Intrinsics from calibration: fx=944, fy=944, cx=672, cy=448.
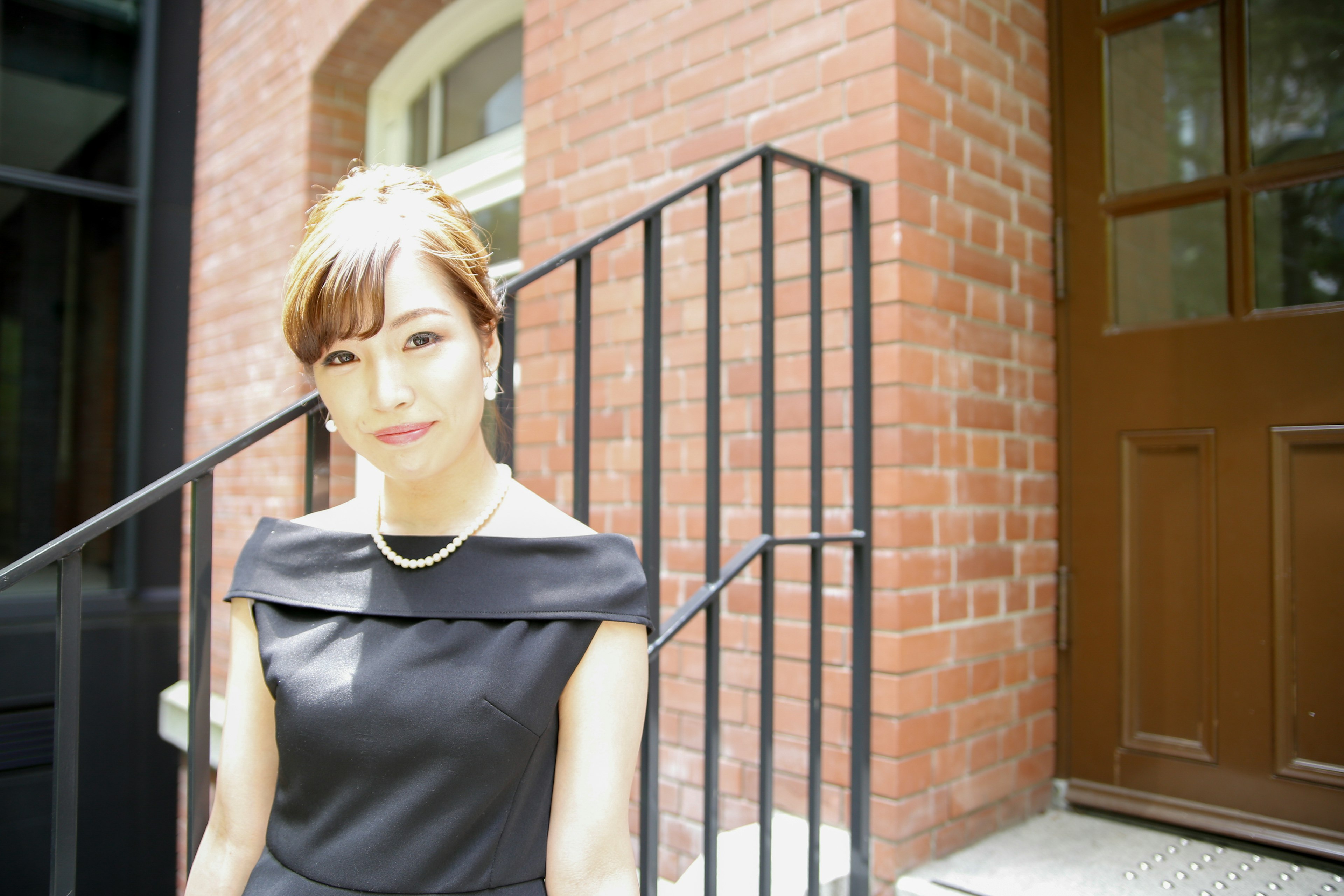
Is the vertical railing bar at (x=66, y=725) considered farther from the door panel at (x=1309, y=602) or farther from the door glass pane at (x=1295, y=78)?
the door glass pane at (x=1295, y=78)

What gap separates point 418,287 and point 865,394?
3.56 ft

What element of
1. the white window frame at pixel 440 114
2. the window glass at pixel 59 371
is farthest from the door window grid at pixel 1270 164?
the window glass at pixel 59 371

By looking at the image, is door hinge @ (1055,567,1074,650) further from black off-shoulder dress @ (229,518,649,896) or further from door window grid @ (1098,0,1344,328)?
black off-shoulder dress @ (229,518,649,896)

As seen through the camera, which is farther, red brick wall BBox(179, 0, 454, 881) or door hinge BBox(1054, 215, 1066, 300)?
red brick wall BBox(179, 0, 454, 881)

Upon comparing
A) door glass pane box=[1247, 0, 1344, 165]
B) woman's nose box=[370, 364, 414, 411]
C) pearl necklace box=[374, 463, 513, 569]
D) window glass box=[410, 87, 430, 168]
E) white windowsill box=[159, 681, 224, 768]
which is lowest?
white windowsill box=[159, 681, 224, 768]

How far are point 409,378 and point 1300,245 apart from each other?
188 centimetres

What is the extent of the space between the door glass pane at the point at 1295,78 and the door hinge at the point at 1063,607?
1.01 meters

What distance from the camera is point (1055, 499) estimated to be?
92.6 inches

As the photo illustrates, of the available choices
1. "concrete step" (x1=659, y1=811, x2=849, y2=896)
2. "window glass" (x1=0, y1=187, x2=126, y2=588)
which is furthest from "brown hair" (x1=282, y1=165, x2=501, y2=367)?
"window glass" (x1=0, y1=187, x2=126, y2=588)

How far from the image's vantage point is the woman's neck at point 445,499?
114 cm

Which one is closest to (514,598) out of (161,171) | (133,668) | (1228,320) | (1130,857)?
(1130,857)

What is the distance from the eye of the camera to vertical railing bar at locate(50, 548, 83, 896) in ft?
3.80

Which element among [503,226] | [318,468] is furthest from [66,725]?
[503,226]

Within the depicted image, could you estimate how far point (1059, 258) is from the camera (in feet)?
7.69
